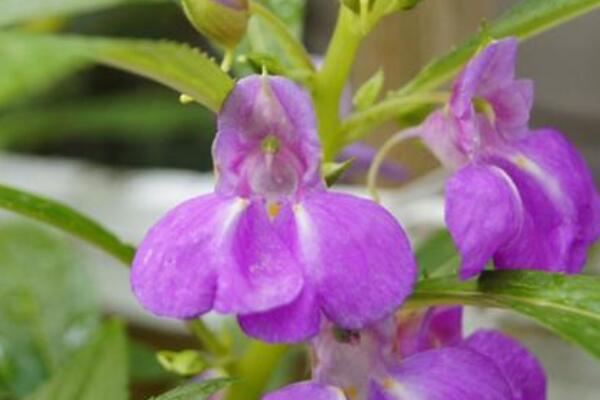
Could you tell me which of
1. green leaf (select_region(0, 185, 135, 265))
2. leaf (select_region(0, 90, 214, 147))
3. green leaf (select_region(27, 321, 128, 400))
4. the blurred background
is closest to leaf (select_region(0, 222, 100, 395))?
the blurred background

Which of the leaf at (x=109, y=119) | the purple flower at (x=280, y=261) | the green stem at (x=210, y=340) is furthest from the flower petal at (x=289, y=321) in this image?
the leaf at (x=109, y=119)

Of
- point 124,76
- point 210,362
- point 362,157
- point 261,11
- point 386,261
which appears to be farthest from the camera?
point 124,76

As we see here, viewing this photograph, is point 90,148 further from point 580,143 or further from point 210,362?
point 210,362

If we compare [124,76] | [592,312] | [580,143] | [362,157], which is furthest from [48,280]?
[124,76]

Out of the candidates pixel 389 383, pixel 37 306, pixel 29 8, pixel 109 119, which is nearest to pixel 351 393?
pixel 389 383

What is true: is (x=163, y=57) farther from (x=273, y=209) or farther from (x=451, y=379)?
(x=451, y=379)
